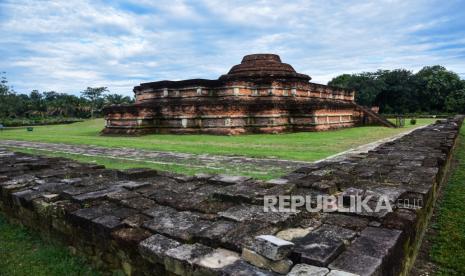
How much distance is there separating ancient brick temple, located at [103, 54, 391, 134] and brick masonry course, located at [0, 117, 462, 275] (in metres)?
11.1

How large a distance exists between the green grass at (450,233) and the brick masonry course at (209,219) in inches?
9.1

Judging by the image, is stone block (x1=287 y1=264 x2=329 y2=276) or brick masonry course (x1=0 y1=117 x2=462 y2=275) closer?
stone block (x1=287 y1=264 x2=329 y2=276)

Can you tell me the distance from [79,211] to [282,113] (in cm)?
1418

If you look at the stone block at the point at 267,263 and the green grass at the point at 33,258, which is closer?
the stone block at the point at 267,263

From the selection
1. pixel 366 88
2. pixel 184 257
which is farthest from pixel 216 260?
pixel 366 88

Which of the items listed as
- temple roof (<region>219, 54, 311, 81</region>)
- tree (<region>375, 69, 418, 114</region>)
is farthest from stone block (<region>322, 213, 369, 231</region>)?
tree (<region>375, 69, 418, 114</region>)

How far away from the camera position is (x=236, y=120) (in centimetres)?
1578

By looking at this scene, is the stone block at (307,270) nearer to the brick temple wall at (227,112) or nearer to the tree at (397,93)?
the brick temple wall at (227,112)

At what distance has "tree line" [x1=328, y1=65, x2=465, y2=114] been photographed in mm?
46688

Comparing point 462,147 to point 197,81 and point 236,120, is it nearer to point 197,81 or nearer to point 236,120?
point 236,120

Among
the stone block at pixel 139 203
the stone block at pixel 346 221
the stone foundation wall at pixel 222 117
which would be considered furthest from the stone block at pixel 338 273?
the stone foundation wall at pixel 222 117

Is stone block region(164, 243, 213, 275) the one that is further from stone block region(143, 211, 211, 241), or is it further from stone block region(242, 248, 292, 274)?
stone block region(242, 248, 292, 274)

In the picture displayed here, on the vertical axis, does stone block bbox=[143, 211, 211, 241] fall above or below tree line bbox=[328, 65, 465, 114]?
below

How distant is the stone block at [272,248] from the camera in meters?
1.96
